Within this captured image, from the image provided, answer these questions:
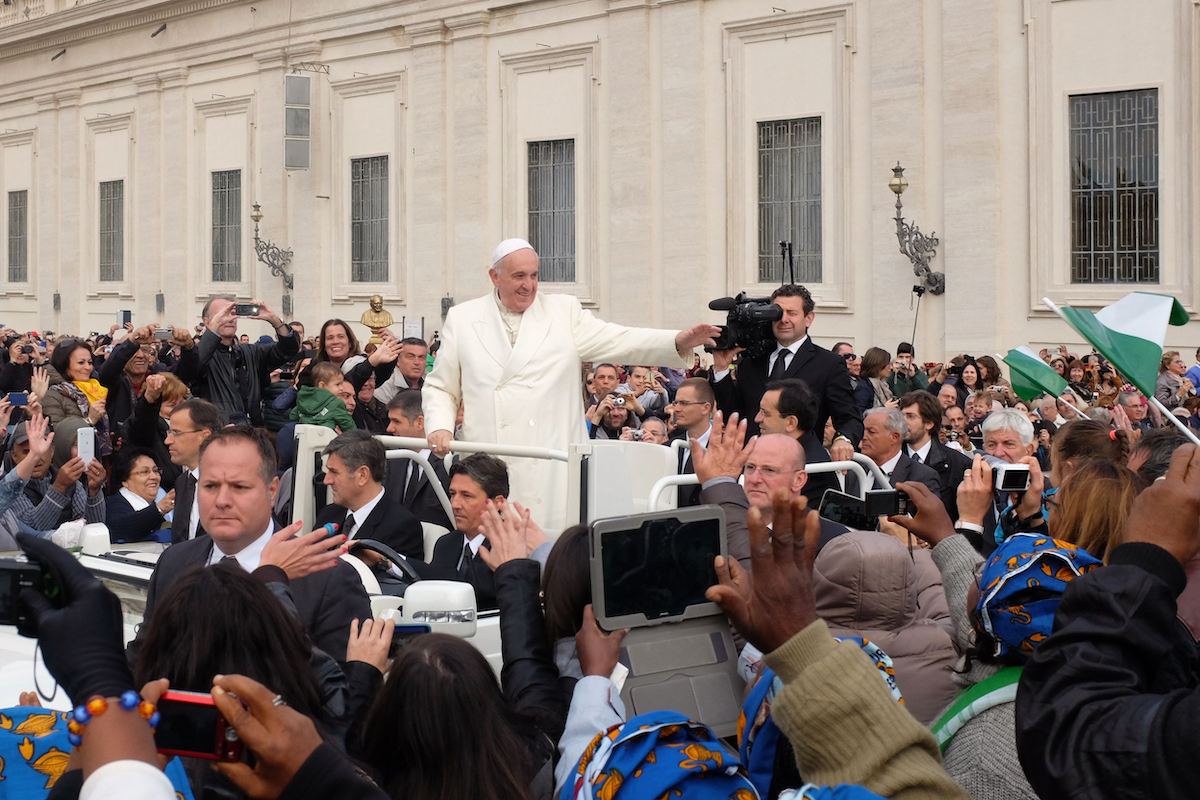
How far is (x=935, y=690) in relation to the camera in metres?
3.17

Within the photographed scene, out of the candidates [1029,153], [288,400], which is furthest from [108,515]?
[1029,153]

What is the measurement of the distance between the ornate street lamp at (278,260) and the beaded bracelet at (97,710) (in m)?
24.0

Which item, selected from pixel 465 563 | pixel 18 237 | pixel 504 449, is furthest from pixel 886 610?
pixel 18 237

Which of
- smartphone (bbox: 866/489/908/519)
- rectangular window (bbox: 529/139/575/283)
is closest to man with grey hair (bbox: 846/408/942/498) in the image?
smartphone (bbox: 866/489/908/519)

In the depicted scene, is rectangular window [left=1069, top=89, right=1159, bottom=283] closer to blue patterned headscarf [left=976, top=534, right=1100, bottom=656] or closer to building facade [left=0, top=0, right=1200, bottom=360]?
building facade [left=0, top=0, right=1200, bottom=360]

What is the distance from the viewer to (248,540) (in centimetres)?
392

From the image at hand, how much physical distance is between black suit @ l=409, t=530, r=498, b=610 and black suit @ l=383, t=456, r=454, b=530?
25.5 inches

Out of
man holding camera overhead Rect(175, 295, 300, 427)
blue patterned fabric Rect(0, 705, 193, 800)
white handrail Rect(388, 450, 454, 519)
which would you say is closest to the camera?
blue patterned fabric Rect(0, 705, 193, 800)

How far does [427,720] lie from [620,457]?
84.2 inches

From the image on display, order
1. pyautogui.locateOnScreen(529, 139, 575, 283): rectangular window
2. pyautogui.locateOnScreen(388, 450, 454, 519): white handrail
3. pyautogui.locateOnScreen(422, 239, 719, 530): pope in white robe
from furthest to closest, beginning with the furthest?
pyautogui.locateOnScreen(529, 139, 575, 283): rectangular window
pyautogui.locateOnScreen(422, 239, 719, 530): pope in white robe
pyautogui.locateOnScreen(388, 450, 454, 519): white handrail

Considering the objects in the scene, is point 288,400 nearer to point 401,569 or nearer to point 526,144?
point 401,569

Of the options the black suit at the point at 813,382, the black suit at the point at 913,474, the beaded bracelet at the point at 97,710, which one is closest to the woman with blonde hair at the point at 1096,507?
the beaded bracelet at the point at 97,710

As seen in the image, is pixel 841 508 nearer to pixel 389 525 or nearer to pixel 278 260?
pixel 389 525

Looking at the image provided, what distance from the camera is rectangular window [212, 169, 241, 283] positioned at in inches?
1040
